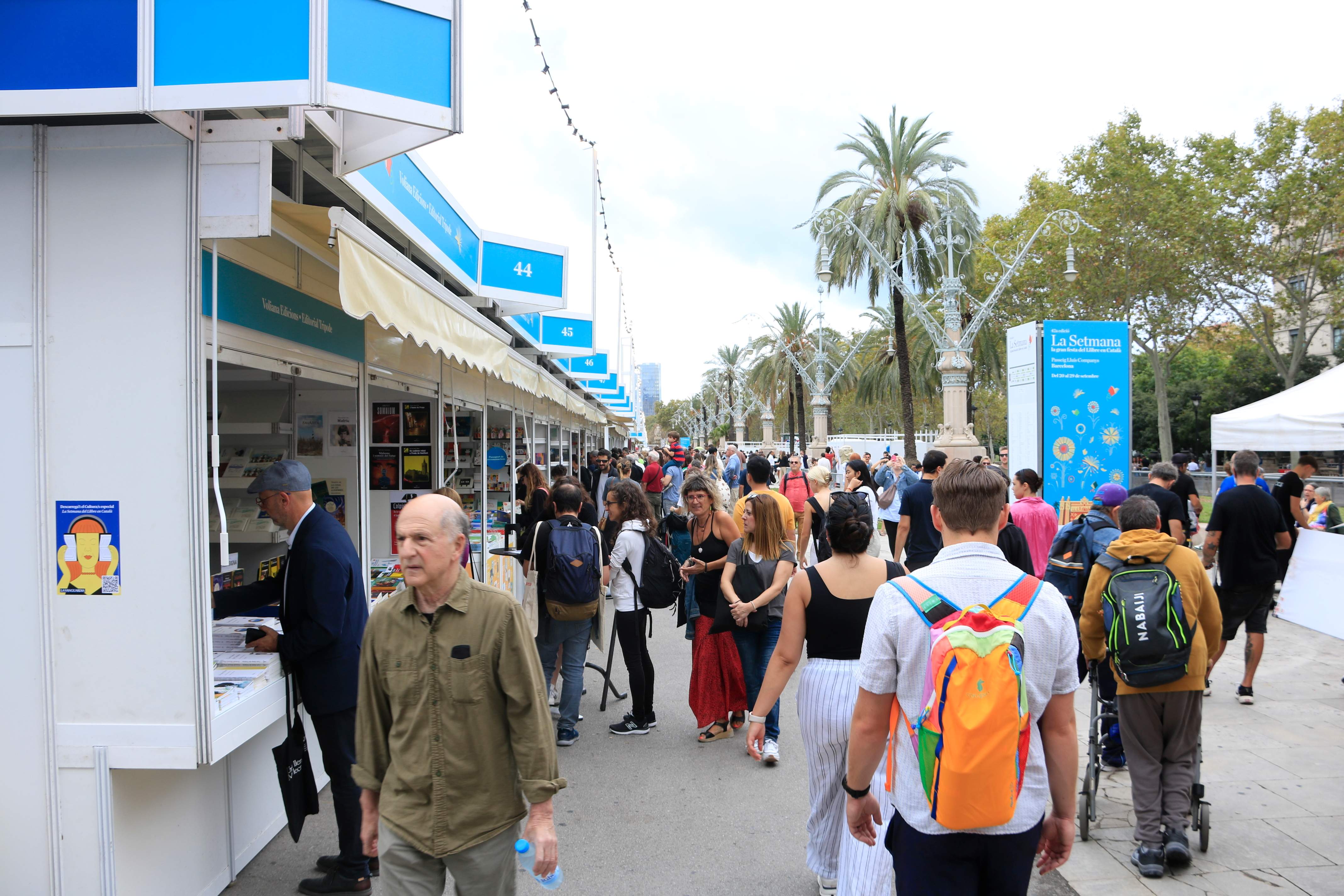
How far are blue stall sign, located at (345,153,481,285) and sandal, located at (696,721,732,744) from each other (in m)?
4.15

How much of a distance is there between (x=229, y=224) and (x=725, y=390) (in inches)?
2840

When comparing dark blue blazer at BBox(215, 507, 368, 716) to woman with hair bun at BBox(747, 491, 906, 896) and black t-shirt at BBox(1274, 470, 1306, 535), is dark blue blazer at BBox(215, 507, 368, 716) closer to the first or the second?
woman with hair bun at BBox(747, 491, 906, 896)

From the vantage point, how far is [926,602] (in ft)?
7.62

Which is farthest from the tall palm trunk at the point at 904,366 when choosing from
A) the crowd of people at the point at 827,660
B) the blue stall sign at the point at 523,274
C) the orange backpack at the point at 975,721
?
the orange backpack at the point at 975,721

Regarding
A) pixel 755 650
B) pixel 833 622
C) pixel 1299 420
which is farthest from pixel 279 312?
pixel 1299 420

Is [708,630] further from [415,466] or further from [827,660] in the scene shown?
[415,466]

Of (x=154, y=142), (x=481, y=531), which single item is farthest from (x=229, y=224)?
(x=481, y=531)

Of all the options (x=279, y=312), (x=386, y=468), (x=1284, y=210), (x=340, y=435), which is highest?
(x=1284, y=210)

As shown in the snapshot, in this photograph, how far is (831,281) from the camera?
90.4 feet

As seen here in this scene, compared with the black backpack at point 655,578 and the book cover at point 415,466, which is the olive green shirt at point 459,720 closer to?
the black backpack at point 655,578

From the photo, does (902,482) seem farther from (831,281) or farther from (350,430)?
(831,281)

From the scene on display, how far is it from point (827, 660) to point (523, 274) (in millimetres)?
6564

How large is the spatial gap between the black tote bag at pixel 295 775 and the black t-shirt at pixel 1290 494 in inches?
334

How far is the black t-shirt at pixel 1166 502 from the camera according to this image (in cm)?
712
